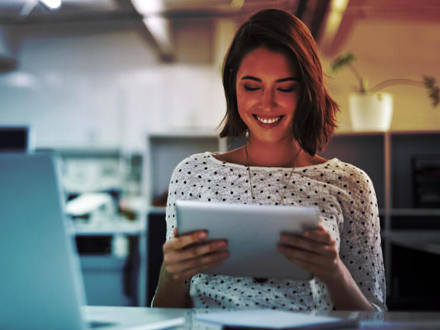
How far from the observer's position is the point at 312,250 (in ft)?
3.05

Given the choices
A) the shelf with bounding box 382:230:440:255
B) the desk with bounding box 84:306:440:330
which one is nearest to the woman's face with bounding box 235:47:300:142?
the desk with bounding box 84:306:440:330

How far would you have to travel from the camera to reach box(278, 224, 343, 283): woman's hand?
3.01 ft

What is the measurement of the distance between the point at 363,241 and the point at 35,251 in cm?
92

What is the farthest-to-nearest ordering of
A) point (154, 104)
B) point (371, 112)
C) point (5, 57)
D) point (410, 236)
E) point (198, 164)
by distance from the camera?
point (154, 104)
point (5, 57)
point (371, 112)
point (410, 236)
point (198, 164)

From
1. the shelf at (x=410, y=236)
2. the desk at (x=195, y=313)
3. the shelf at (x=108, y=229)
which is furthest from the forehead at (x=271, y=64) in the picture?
the shelf at (x=108, y=229)

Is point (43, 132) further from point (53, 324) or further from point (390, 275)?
point (53, 324)

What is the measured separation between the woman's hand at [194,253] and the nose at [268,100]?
52 centimetres

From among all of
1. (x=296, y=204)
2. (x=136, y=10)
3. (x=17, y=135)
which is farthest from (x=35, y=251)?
(x=136, y=10)

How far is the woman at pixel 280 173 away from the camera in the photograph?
1209 mm

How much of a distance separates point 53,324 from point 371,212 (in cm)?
95

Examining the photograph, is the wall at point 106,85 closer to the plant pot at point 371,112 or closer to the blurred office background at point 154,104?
the blurred office background at point 154,104

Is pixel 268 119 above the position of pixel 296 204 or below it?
above

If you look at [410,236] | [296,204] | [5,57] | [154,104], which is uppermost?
[5,57]

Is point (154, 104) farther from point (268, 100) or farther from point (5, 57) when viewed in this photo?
point (268, 100)
